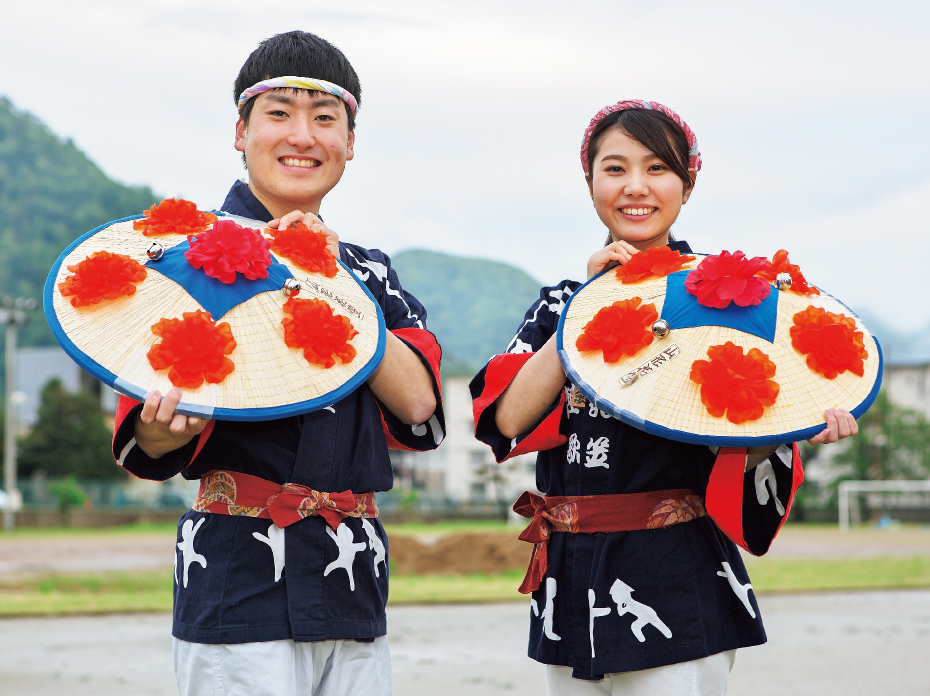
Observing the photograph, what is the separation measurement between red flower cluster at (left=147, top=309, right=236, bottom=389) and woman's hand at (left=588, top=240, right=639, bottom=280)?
3.36ft

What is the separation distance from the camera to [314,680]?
7.20 feet

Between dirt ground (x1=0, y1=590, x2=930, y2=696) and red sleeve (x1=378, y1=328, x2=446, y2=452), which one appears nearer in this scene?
red sleeve (x1=378, y1=328, x2=446, y2=452)

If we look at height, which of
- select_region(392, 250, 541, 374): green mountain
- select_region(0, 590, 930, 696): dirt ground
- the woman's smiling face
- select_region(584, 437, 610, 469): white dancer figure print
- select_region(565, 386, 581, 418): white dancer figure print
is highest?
select_region(392, 250, 541, 374): green mountain

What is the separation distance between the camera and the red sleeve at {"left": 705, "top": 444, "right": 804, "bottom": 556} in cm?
235

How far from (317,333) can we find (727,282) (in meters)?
1.01

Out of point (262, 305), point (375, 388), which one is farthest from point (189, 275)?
point (375, 388)

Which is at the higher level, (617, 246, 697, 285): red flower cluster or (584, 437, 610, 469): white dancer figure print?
(617, 246, 697, 285): red flower cluster

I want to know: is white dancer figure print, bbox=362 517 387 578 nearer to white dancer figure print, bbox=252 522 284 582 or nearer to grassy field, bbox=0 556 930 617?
white dancer figure print, bbox=252 522 284 582

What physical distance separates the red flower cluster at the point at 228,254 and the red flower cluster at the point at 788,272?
126cm

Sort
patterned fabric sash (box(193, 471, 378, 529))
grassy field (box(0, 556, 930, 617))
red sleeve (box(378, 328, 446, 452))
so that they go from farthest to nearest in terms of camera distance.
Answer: grassy field (box(0, 556, 930, 617)) < red sleeve (box(378, 328, 446, 452)) < patterned fabric sash (box(193, 471, 378, 529))

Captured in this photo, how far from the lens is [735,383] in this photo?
220 cm

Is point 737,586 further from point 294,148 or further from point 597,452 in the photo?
point 294,148

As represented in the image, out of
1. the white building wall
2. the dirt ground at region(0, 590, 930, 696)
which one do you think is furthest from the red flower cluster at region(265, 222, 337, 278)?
the white building wall

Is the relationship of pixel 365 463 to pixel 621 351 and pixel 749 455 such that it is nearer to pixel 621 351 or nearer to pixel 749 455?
pixel 621 351
